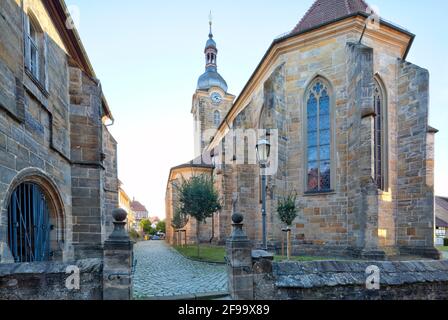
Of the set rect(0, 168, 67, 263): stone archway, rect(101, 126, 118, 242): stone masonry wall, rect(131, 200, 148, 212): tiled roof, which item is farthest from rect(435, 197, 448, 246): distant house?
rect(131, 200, 148, 212): tiled roof

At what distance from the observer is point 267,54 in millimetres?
13711

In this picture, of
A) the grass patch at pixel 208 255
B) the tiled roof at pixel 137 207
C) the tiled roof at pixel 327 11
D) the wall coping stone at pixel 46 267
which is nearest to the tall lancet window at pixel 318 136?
the tiled roof at pixel 327 11

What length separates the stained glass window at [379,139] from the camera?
1148cm

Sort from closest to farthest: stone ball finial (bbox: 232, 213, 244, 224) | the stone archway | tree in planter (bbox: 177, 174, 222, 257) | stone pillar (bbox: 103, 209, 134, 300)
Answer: stone pillar (bbox: 103, 209, 134, 300) < stone ball finial (bbox: 232, 213, 244, 224) < the stone archway < tree in planter (bbox: 177, 174, 222, 257)

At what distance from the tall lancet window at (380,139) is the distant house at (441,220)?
25.0m

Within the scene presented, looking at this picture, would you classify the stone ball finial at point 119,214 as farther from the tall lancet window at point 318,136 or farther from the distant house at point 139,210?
the distant house at point 139,210

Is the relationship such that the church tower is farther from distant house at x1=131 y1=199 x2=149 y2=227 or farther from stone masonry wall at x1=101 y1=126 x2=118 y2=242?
distant house at x1=131 y1=199 x2=149 y2=227

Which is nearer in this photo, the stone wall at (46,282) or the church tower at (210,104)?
the stone wall at (46,282)

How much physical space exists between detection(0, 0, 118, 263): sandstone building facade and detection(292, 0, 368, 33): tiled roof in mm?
10086

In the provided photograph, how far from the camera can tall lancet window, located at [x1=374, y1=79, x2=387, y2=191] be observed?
1150 centimetres

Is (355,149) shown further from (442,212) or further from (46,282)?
(442,212)

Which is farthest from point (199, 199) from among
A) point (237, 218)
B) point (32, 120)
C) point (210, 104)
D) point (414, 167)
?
point (210, 104)

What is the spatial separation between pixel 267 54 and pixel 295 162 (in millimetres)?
6034

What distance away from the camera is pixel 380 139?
11.7 metres
